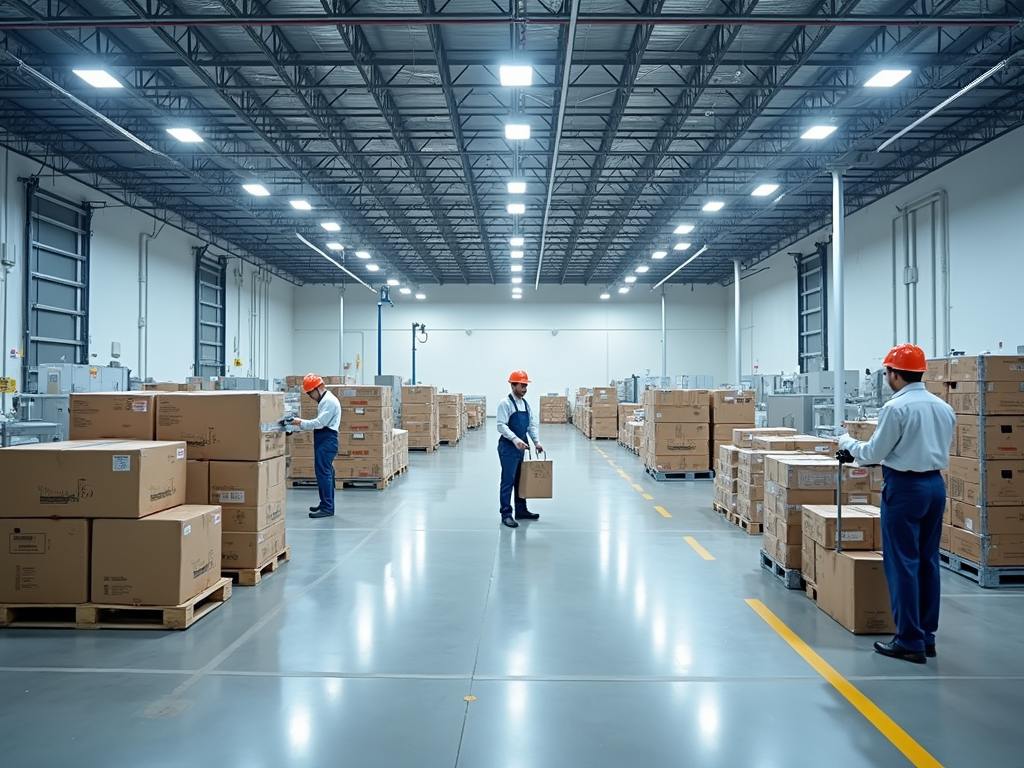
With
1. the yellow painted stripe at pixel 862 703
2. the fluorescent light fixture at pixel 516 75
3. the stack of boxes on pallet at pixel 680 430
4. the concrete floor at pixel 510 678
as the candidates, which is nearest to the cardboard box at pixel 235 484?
the concrete floor at pixel 510 678

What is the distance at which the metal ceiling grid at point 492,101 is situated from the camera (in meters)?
9.67

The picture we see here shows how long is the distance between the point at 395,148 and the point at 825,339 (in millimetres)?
14289

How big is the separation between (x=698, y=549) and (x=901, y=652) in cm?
291

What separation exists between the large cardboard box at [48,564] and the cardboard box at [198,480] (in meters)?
1.01

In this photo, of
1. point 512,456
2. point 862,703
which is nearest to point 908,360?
point 862,703

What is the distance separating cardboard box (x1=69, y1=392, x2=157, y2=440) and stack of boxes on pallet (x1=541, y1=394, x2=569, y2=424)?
25.8 metres

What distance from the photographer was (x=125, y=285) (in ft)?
61.0

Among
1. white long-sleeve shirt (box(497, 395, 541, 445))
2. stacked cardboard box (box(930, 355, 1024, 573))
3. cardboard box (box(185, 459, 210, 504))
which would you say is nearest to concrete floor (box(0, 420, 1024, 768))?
stacked cardboard box (box(930, 355, 1024, 573))

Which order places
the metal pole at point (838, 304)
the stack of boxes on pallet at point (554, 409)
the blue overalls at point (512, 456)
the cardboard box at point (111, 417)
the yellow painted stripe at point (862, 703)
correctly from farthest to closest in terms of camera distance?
the stack of boxes on pallet at point (554, 409) → the metal pole at point (838, 304) → the blue overalls at point (512, 456) → the cardboard box at point (111, 417) → the yellow painted stripe at point (862, 703)

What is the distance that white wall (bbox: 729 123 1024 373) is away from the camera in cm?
1284

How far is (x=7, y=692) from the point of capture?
3.53 metres

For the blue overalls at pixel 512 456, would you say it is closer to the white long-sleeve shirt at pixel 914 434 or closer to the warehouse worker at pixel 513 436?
the warehouse worker at pixel 513 436

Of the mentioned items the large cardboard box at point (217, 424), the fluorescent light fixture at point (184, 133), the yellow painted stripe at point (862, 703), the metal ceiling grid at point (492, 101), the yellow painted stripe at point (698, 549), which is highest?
the metal ceiling grid at point (492, 101)

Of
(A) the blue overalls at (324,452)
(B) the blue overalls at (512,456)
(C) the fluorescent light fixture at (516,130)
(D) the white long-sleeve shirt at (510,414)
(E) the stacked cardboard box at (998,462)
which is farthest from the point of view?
(C) the fluorescent light fixture at (516,130)
